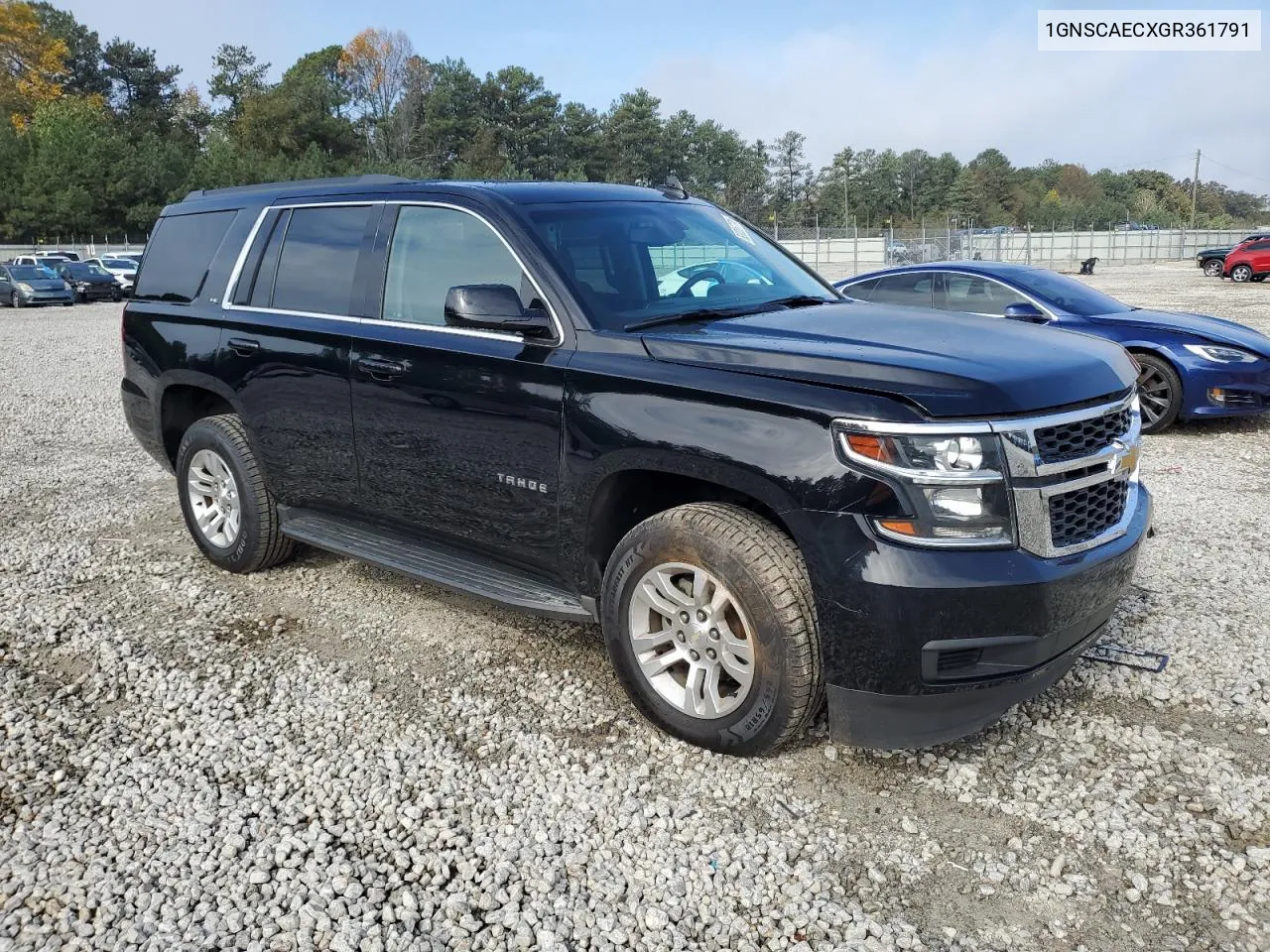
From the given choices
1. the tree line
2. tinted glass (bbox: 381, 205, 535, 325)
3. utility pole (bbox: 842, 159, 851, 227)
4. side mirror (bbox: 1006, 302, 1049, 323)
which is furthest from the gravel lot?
utility pole (bbox: 842, 159, 851, 227)

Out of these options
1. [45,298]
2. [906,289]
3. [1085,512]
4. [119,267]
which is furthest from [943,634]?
[119,267]

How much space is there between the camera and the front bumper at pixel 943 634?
2934mm

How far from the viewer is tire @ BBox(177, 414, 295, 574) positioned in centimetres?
514

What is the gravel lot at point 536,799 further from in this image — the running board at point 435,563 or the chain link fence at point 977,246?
the chain link fence at point 977,246

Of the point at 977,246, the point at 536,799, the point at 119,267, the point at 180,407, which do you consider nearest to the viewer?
the point at 536,799

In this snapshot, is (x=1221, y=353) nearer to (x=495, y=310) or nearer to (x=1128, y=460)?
(x=1128, y=460)

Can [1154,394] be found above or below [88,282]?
below

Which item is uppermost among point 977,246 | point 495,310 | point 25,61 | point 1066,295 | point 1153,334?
point 25,61

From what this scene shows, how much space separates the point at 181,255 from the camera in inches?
219

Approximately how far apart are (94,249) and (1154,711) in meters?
59.6

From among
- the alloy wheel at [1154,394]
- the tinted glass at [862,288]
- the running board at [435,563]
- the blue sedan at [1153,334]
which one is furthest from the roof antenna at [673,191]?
the alloy wheel at [1154,394]

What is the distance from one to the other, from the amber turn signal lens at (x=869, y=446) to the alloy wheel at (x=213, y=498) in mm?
3476

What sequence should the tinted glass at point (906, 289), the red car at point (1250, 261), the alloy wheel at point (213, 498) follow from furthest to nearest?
the red car at point (1250, 261) → the tinted glass at point (906, 289) → the alloy wheel at point (213, 498)

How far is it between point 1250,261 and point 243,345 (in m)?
36.7
